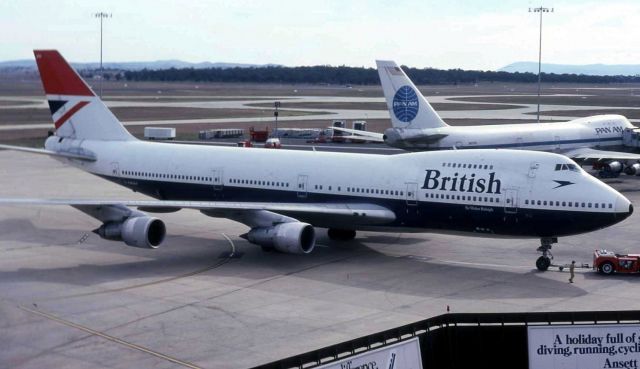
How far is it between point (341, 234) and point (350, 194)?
3.24 meters

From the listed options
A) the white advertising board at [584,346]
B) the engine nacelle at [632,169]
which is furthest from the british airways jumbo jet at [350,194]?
the engine nacelle at [632,169]

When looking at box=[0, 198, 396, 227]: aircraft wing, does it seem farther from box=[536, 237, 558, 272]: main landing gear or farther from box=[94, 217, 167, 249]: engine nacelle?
box=[536, 237, 558, 272]: main landing gear

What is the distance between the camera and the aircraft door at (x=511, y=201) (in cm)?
3272

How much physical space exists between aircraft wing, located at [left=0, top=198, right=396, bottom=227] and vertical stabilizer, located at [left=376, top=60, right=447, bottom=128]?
23.8 meters

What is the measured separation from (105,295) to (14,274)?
503 cm

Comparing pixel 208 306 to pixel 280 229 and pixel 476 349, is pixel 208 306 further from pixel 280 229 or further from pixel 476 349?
pixel 476 349

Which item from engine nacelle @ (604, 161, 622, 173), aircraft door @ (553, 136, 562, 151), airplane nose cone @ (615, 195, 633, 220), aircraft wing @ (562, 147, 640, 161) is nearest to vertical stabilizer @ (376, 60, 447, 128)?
aircraft door @ (553, 136, 562, 151)

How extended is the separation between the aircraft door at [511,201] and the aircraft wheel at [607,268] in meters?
3.85

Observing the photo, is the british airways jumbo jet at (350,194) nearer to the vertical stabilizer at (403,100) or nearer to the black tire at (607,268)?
the black tire at (607,268)

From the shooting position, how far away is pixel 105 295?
29.7 meters

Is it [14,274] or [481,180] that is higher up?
[481,180]

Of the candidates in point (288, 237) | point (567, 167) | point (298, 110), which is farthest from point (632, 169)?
point (298, 110)

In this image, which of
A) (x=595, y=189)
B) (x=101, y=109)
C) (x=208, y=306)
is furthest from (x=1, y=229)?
(x=595, y=189)

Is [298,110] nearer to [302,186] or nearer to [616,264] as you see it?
[302,186]
